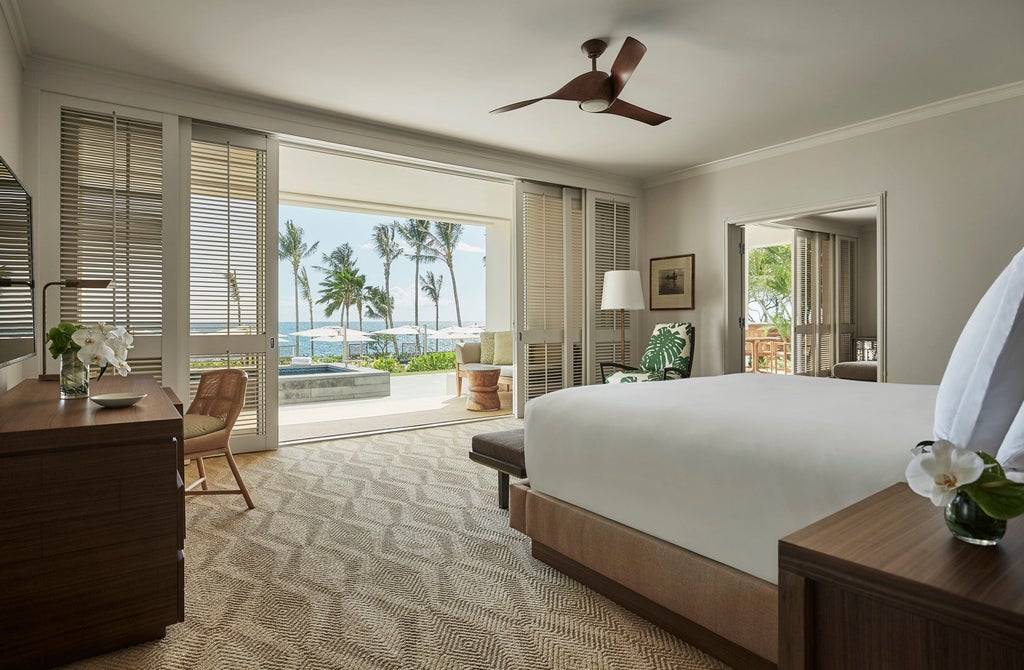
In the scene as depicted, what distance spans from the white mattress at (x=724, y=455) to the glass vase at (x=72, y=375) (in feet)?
5.70

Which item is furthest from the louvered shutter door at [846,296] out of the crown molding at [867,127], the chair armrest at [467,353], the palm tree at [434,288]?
the palm tree at [434,288]

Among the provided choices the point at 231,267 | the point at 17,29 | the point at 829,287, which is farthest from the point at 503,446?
the point at 829,287

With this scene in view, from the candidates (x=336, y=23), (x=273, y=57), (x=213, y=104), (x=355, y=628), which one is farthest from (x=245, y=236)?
(x=355, y=628)

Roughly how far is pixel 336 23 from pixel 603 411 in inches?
98.5

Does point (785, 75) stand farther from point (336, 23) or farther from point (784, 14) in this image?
point (336, 23)

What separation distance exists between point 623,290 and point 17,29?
15.4ft

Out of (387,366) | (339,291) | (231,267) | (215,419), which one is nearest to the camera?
(215,419)

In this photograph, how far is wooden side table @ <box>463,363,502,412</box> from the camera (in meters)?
6.76

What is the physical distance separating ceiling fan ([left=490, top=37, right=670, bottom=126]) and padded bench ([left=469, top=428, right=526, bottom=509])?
1.79 m

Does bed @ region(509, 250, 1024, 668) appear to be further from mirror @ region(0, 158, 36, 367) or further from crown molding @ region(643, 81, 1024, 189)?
crown molding @ region(643, 81, 1024, 189)

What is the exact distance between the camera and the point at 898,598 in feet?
2.60

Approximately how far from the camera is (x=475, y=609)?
2043 mm

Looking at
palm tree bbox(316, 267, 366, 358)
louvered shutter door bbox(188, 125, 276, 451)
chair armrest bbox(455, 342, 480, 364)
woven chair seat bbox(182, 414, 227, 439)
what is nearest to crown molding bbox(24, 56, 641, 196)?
louvered shutter door bbox(188, 125, 276, 451)

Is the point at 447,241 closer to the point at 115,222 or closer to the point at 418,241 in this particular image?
the point at 418,241
